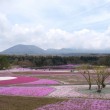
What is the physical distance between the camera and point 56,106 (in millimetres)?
22281

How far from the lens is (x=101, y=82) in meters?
35.0

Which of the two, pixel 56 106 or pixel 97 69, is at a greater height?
pixel 97 69

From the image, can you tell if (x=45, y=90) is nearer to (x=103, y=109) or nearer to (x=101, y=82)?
(x=101, y=82)

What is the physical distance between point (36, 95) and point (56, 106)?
7.44 m

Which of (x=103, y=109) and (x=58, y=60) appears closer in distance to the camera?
(x=103, y=109)

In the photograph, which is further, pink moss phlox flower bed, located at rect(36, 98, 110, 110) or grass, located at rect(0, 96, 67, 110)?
grass, located at rect(0, 96, 67, 110)

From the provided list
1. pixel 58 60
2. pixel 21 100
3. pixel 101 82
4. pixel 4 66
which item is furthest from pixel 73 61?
pixel 21 100

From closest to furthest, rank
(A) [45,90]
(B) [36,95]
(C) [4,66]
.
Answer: (B) [36,95], (A) [45,90], (C) [4,66]

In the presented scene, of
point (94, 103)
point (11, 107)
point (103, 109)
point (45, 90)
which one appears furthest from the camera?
point (45, 90)

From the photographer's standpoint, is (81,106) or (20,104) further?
(20,104)

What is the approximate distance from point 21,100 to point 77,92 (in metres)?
7.62

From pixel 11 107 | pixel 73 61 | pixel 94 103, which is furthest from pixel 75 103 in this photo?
pixel 73 61

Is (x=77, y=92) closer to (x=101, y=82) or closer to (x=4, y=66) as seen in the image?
(x=101, y=82)

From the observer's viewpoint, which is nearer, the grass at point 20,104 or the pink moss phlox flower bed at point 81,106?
the pink moss phlox flower bed at point 81,106
